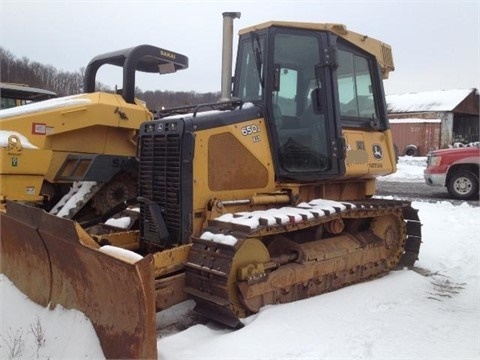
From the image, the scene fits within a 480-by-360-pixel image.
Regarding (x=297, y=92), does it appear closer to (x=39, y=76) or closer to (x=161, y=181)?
(x=161, y=181)

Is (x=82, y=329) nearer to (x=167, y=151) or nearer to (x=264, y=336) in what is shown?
(x=264, y=336)

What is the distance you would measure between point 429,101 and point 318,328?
118 ft

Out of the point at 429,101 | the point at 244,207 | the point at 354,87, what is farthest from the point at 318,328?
the point at 429,101

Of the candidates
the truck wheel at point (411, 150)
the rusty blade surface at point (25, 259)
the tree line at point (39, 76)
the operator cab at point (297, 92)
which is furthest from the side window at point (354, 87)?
the truck wheel at point (411, 150)

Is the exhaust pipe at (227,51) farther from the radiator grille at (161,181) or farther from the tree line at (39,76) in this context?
the tree line at (39,76)

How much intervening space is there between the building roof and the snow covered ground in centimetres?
3137

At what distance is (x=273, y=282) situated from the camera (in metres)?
4.32

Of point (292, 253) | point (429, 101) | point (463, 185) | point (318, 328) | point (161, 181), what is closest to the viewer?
point (318, 328)

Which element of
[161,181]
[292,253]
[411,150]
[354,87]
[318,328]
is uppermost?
[354,87]

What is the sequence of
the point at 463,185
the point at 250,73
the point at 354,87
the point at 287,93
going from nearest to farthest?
the point at 287,93
the point at 250,73
the point at 354,87
the point at 463,185

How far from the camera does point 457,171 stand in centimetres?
1238

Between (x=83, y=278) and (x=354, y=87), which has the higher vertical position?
(x=354, y=87)

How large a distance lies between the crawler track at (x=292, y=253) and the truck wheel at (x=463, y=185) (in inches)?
270

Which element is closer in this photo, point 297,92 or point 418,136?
point 297,92
